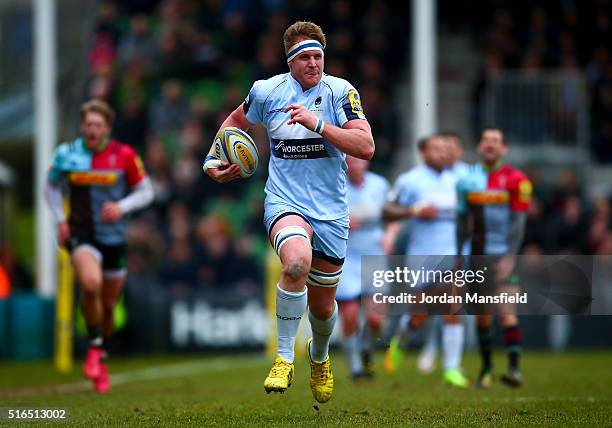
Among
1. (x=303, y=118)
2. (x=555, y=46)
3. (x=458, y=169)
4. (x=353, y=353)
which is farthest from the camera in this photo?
(x=555, y=46)

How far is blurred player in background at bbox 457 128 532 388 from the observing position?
41.5 feet

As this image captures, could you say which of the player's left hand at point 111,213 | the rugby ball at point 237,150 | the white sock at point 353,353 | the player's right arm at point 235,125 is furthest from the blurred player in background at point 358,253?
the rugby ball at point 237,150

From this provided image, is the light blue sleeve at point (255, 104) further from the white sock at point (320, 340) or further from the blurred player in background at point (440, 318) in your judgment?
the blurred player in background at point (440, 318)

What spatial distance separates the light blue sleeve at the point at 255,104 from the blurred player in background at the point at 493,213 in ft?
13.7

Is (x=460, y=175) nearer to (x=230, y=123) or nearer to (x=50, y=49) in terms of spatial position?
(x=230, y=123)

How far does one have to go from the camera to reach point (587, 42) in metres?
23.0

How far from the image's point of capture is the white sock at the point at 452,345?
43.5 ft

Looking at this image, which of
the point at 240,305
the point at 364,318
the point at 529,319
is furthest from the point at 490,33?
the point at 364,318

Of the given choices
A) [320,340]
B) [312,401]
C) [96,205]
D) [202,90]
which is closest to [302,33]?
[320,340]

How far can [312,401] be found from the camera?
10250 millimetres

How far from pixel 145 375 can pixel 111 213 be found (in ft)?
11.7

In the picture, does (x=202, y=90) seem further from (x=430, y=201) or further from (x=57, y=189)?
(x=57, y=189)

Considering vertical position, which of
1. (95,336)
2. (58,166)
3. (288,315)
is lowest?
(95,336)

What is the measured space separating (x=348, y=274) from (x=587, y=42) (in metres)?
10.6
